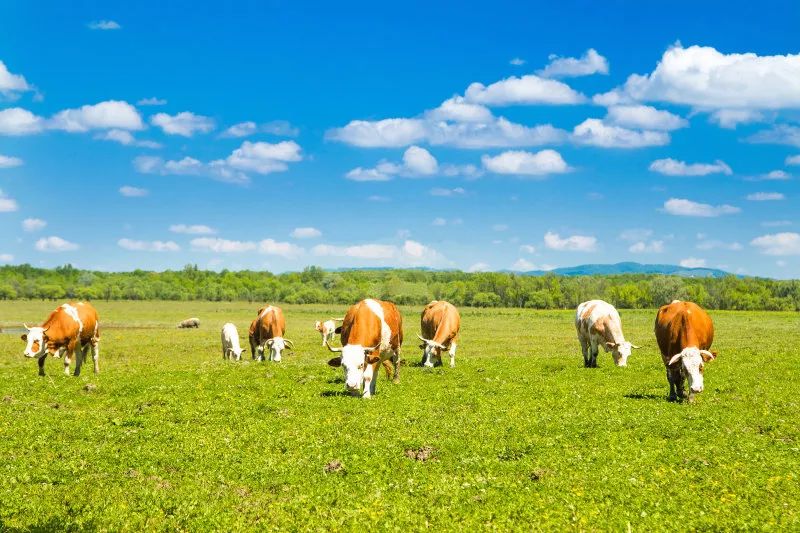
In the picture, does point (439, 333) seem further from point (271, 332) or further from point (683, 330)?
point (683, 330)

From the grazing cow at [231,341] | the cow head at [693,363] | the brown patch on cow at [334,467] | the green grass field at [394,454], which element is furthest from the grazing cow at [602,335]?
the grazing cow at [231,341]

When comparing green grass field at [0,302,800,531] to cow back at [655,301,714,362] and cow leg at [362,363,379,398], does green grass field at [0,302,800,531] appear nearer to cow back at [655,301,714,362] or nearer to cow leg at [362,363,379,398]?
cow leg at [362,363,379,398]

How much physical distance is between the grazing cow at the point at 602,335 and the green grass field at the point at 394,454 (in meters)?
5.10

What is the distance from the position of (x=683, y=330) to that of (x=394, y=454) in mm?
11862

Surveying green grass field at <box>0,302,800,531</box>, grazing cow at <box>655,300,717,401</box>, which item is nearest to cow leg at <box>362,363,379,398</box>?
green grass field at <box>0,302,800,531</box>

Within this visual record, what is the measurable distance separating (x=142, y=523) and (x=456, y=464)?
618 centimetres

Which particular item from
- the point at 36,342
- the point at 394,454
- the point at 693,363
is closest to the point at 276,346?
the point at 36,342

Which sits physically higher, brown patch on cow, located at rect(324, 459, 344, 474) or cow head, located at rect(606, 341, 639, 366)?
cow head, located at rect(606, 341, 639, 366)

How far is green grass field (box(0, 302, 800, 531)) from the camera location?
1063 cm

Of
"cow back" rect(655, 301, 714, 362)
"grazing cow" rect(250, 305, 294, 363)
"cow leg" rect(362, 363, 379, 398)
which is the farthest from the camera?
"grazing cow" rect(250, 305, 294, 363)

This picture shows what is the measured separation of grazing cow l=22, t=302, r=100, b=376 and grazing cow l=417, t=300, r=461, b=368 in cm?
1501

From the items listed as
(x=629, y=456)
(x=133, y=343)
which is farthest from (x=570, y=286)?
(x=629, y=456)

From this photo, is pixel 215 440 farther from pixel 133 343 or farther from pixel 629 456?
pixel 133 343

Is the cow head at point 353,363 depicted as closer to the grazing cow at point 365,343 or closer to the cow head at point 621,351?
the grazing cow at point 365,343
